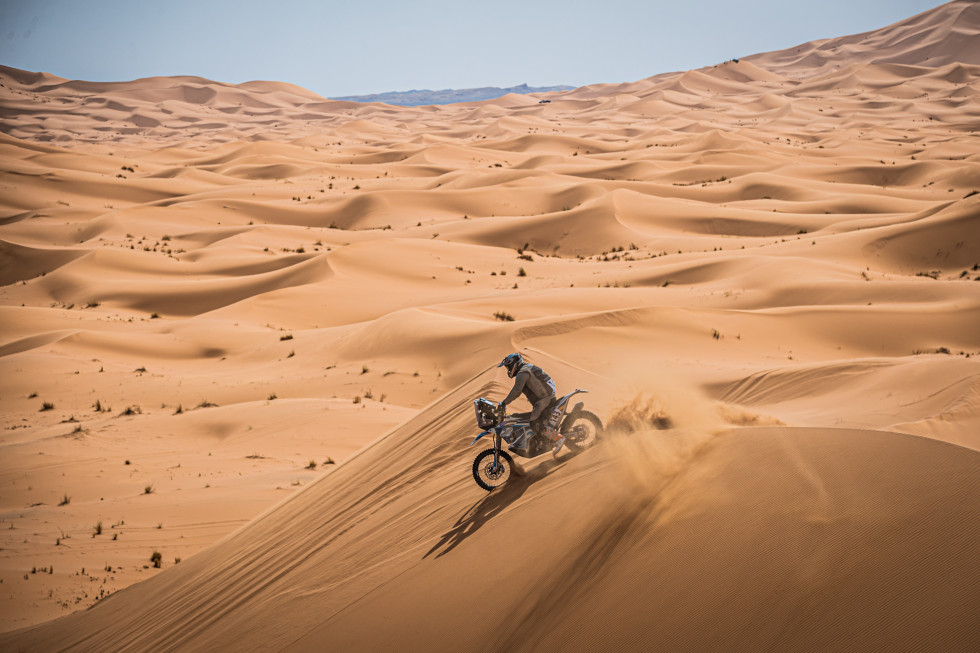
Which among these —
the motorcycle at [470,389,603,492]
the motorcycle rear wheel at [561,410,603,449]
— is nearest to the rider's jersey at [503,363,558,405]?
the motorcycle at [470,389,603,492]

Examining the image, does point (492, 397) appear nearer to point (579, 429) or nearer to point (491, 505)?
point (579, 429)

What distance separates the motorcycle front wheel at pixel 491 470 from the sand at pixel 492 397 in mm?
134

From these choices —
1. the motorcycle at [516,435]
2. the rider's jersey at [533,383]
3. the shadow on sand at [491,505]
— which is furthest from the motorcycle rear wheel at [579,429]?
the rider's jersey at [533,383]

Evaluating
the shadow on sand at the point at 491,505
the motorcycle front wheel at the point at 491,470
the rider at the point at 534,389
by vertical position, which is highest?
the rider at the point at 534,389

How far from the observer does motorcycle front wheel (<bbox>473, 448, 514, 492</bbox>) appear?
16.9ft

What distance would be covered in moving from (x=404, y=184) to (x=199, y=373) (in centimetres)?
3139

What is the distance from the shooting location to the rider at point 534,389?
5.40m

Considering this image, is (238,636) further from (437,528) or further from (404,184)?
(404,184)

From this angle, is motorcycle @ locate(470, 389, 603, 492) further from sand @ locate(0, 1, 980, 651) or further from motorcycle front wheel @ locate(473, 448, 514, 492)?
sand @ locate(0, 1, 980, 651)

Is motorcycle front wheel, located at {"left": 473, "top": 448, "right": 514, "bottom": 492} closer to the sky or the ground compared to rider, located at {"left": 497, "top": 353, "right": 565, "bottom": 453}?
closer to the ground

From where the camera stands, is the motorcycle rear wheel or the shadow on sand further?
the motorcycle rear wheel

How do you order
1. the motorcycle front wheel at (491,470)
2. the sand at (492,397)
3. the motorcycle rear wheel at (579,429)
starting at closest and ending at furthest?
the sand at (492,397)
the motorcycle front wheel at (491,470)
the motorcycle rear wheel at (579,429)

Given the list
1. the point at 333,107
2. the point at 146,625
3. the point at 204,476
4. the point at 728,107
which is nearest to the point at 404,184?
the point at 204,476

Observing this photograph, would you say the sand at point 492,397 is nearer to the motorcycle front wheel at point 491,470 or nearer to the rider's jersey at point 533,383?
the motorcycle front wheel at point 491,470
